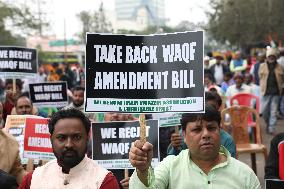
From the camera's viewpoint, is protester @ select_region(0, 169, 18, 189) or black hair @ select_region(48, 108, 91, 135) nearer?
protester @ select_region(0, 169, 18, 189)

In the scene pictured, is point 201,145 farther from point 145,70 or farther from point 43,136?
point 43,136

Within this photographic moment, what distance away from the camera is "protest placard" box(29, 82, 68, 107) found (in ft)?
27.8

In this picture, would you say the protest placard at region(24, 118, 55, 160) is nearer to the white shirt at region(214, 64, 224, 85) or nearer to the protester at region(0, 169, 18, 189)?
the protester at region(0, 169, 18, 189)

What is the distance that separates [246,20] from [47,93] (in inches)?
987

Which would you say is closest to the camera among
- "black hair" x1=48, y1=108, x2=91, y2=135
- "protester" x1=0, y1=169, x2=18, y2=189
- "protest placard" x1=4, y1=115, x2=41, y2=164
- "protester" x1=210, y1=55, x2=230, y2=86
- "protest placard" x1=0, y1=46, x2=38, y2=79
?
"protester" x1=0, y1=169, x2=18, y2=189

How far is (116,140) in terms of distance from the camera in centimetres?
533

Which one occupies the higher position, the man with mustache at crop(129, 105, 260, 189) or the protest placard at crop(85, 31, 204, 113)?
the protest placard at crop(85, 31, 204, 113)

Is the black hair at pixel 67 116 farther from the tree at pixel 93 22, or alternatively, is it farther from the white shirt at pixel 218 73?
the tree at pixel 93 22

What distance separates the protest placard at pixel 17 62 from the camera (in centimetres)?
830

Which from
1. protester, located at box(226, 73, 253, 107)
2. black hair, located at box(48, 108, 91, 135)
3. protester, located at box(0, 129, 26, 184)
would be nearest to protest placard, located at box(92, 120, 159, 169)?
protester, located at box(0, 129, 26, 184)

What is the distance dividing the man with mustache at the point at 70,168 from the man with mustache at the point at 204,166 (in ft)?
1.09

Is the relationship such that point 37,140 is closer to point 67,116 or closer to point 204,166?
point 67,116

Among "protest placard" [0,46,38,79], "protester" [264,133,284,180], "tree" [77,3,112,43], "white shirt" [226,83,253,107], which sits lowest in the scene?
"protester" [264,133,284,180]

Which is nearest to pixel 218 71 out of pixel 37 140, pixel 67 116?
pixel 37 140
